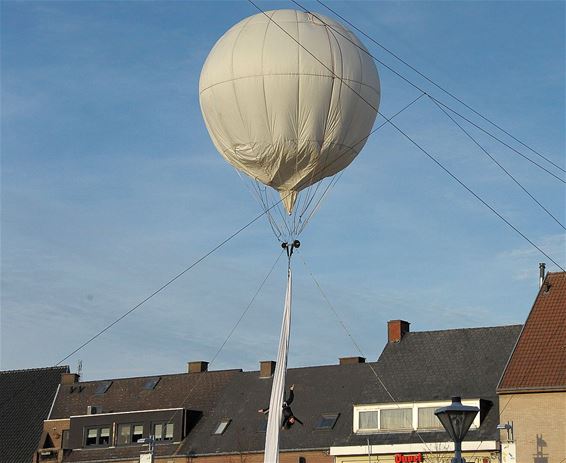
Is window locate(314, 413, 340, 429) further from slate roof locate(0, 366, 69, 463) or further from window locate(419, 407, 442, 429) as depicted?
slate roof locate(0, 366, 69, 463)

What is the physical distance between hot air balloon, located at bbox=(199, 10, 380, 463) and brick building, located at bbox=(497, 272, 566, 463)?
1768cm

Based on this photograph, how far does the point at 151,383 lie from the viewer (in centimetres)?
7531

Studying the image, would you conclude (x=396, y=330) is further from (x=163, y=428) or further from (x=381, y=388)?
(x=163, y=428)

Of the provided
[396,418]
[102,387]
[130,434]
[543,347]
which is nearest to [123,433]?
[130,434]

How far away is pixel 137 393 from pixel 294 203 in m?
35.8

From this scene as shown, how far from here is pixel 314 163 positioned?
40.1 m

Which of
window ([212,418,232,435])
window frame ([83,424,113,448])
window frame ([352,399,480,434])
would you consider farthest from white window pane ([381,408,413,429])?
window frame ([83,424,113,448])

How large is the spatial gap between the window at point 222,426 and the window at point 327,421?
552 centimetres

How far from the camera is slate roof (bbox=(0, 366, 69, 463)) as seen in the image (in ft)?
250

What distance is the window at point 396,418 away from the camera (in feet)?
198

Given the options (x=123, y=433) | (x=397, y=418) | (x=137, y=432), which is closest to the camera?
(x=397, y=418)

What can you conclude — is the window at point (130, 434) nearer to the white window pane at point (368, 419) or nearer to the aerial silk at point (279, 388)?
the white window pane at point (368, 419)

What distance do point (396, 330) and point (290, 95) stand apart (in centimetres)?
2826

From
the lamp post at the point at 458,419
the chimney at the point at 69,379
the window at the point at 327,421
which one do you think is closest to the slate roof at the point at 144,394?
the chimney at the point at 69,379
